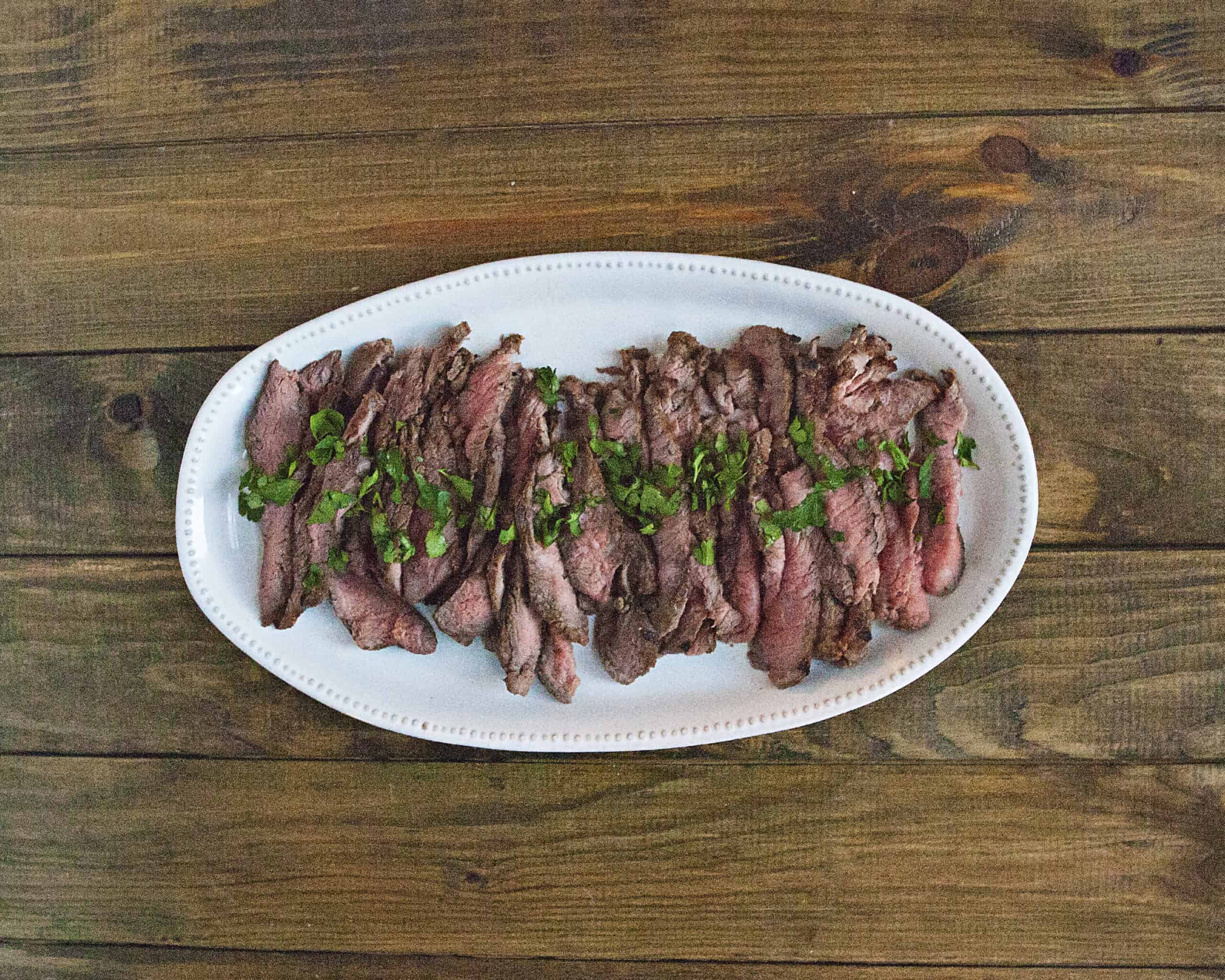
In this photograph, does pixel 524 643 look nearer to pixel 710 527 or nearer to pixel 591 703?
pixel 591 703

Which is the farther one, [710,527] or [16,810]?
[16,810]

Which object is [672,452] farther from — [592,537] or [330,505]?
[330,505]

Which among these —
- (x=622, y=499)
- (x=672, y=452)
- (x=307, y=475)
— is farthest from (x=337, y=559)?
(x=672, y=452)

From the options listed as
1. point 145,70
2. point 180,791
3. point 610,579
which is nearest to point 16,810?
point 180,791

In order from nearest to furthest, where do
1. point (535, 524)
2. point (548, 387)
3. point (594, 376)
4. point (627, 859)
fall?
point (535, 524) → point (548, 387) → point (594, 376) → point (627, 859)

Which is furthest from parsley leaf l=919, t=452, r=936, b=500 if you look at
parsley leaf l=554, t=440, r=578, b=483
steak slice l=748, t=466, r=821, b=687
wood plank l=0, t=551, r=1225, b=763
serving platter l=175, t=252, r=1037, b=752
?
parsley leaf l=554, t=440, r=578, b=483
